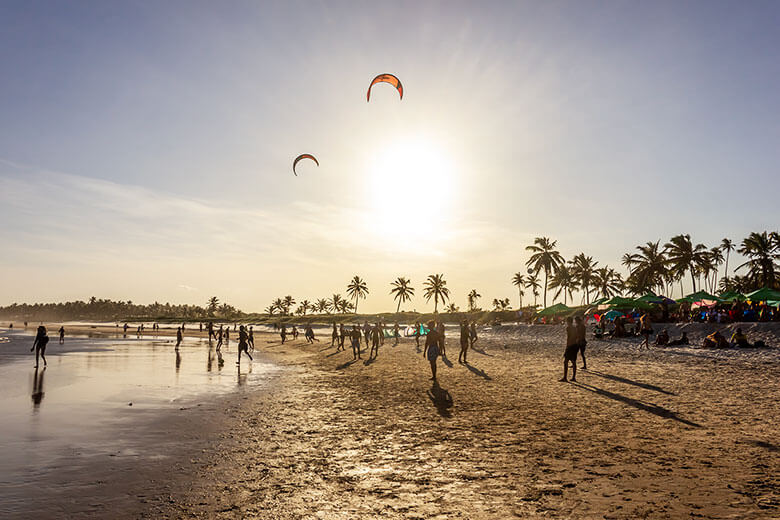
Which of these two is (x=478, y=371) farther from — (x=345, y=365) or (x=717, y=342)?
(x=717, y=342)

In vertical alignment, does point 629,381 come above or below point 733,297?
below

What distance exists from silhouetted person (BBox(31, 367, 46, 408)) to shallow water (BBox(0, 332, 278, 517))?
3cm

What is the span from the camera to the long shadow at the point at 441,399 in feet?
35.4

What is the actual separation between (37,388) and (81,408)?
5.34 meters

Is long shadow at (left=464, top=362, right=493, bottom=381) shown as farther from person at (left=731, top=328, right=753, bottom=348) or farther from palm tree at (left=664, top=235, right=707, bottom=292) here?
palm tree at (left=664, top=235, right=707, bottom=292)

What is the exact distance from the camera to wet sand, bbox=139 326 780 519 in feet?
17.2

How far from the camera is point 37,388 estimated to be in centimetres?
1530

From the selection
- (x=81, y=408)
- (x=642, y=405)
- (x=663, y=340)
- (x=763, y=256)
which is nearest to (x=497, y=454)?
(x=642, y=405)

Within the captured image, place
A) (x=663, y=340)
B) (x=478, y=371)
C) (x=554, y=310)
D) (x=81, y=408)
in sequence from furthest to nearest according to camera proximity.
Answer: (x=554, y=310) → (x=663, y=340) → (x=478, y=371) → (x=81, y=408)

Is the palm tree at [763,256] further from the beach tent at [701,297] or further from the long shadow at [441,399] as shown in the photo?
the long shadow at [441,399]

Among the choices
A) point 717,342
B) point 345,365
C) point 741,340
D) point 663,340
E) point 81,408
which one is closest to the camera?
point 81,408

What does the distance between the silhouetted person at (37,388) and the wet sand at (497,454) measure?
6269mm

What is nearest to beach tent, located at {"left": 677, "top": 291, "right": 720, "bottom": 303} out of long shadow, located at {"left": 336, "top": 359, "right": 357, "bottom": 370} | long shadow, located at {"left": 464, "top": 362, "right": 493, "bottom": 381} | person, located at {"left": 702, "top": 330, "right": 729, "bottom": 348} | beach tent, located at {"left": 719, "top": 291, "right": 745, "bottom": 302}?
beach tent, located at {"left": 719, "top": 291, "right": 745, "bottom": 302}

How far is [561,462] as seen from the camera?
6.78 m
